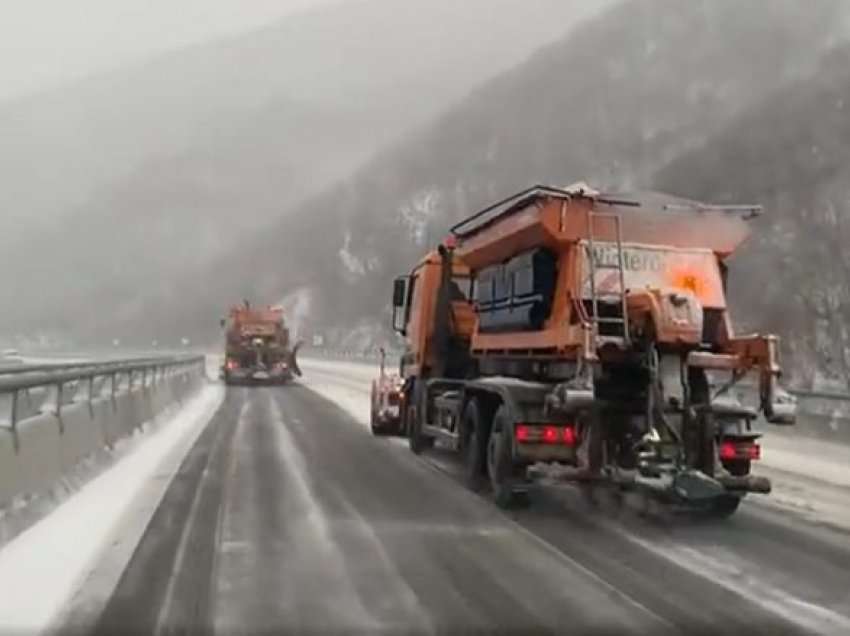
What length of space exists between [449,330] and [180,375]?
52.6ft

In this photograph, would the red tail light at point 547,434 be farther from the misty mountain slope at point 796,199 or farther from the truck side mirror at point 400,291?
the misty mountain slope at point 796,199

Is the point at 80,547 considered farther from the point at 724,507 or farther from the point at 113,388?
the point at 113,388

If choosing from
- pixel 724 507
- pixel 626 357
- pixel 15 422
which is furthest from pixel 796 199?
pixel 15 422

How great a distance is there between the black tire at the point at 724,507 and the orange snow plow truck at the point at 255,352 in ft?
111

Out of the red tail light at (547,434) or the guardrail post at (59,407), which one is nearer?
the red tail light at (547,434)

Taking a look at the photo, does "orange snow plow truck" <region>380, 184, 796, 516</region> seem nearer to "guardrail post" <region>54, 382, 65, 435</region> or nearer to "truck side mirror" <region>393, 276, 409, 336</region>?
"guardrail post" <region>54, 382, 65, 435</region>

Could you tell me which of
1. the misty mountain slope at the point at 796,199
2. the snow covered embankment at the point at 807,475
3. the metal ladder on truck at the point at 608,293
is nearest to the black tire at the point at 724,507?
the snow covered embankment at the point at 807,475

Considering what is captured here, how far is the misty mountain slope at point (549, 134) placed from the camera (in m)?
86.5

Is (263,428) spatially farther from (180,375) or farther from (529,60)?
(529,60)

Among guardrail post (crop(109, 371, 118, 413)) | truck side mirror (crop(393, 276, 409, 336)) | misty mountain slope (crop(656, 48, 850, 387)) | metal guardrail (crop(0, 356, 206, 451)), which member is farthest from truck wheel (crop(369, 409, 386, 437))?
misty mountain slope (crop(656, 48, 850, 387))

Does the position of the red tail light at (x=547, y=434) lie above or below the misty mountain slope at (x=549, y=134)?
below

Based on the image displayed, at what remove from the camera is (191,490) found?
40.8 feet

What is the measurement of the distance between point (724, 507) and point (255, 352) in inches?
1362

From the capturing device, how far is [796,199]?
45125 millimetres
